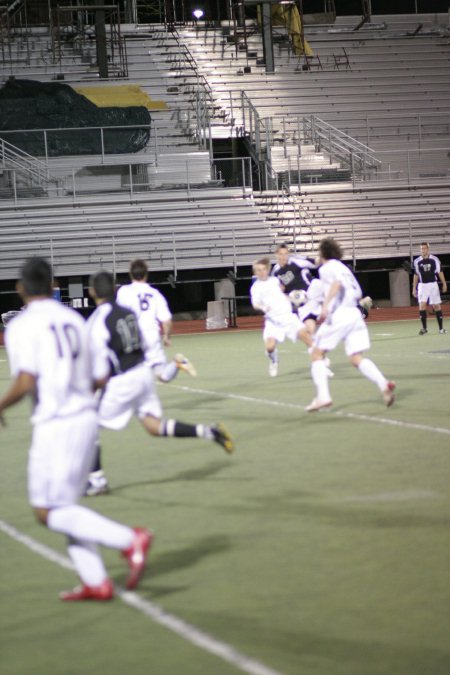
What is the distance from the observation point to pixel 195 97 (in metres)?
39.0

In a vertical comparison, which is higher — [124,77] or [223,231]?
[124,77]

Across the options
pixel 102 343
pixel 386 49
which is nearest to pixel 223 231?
pixel 386 49

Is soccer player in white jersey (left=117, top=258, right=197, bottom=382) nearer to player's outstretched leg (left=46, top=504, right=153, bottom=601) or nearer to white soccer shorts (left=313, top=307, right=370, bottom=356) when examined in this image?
white soccer shorts (left=313, top=307, right=370, bottom=356)

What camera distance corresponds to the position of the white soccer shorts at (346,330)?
12867 millimetres

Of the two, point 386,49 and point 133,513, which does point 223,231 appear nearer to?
point 386,49

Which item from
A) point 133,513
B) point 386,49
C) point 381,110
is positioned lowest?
point 133,513

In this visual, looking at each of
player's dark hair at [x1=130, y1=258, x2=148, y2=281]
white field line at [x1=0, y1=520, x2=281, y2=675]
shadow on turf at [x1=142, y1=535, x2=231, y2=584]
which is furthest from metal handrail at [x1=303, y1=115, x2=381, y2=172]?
white field line at [x1=0, y1=520, x2=281, y2=675]

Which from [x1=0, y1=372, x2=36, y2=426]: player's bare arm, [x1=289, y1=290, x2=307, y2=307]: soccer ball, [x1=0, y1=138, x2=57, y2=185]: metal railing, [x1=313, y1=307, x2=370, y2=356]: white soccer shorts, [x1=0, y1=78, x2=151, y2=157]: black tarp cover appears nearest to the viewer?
[x1=0, y1=372, x2=36, y2=426]: player's bare arm

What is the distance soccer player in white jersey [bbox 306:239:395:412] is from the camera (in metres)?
12.8

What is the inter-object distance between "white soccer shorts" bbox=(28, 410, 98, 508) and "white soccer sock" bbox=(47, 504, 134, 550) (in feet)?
0.16

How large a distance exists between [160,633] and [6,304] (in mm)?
28453

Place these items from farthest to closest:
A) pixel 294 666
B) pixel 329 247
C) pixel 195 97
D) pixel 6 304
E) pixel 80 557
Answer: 1. pixel 195 97
2. pixel 6 304
3. pixel 329 247
4. pixel 80 557
5. pixel 294 666

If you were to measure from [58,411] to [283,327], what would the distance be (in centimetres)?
1135

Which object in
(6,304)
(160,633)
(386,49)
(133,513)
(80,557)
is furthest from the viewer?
(386,49)
